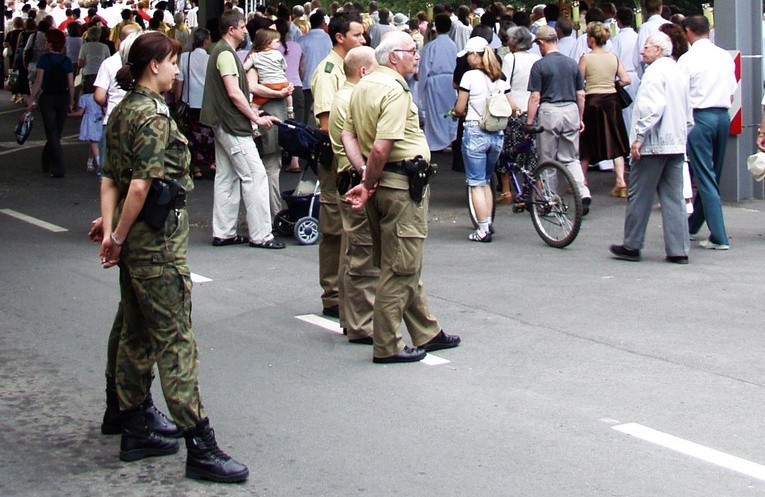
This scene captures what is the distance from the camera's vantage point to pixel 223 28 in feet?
35.7

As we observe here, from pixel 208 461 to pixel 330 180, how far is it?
3.40m

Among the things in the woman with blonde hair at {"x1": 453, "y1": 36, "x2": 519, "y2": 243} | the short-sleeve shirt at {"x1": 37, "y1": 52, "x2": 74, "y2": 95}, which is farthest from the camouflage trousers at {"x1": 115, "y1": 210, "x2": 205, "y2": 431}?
the short-sleeve shirt at {"x1": 37, "y1": 52, "x2": 74, "y2": 95}

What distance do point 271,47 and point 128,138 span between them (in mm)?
6506

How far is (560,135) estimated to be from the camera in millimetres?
12523

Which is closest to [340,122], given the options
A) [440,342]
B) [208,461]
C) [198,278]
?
[440,342]

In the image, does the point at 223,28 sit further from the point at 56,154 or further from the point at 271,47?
the point at 56,154

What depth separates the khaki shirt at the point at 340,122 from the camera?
310 inches

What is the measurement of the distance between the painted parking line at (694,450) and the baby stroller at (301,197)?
16.8 feet

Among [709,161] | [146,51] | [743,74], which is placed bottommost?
[709,161]

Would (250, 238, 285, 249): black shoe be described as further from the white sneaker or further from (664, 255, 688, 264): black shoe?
the white sneaker

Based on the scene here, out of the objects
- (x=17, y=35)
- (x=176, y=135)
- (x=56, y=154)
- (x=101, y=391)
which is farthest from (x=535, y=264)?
(x=17, y=35)

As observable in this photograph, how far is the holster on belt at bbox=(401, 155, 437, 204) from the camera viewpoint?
7137 millimetres

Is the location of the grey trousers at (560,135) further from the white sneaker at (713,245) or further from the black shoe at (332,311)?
the black shoe at (332,311)

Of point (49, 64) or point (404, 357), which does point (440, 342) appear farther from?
point (49, 64)
